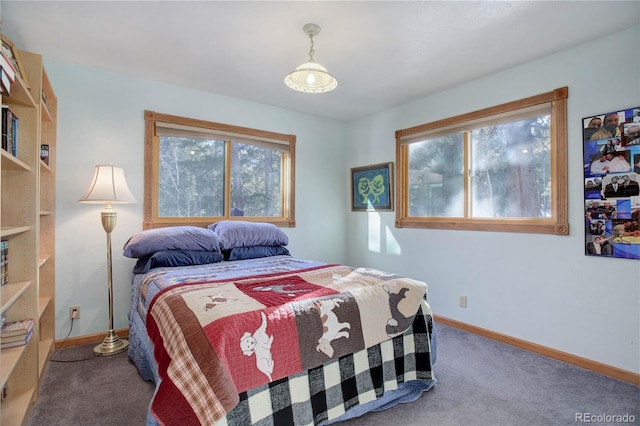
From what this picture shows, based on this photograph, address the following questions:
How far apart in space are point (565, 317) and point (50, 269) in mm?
4136

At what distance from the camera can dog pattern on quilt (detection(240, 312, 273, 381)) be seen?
1399 millimetres

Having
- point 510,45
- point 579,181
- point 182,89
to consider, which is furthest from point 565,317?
point 182,89

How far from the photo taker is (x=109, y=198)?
2557mm

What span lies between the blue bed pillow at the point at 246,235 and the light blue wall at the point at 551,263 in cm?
155

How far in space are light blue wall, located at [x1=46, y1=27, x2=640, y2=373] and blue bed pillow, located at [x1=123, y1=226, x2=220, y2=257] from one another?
502mm

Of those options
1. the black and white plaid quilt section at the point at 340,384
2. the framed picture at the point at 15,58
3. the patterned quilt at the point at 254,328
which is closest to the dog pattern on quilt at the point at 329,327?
the patterned quilt at the point at 254,328

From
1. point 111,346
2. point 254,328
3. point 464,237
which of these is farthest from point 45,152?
point 464,237

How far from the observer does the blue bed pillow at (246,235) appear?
121 inches

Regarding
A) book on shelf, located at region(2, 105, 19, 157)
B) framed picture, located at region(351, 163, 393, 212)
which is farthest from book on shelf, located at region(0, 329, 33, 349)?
framed picture, located at region(351, 163, 393, 212)

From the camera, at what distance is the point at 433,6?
6.73 feet

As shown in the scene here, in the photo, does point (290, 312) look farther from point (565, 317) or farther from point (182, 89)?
point (182, 89)

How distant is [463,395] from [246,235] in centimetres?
217

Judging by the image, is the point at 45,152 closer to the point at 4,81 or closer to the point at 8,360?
the point at 4,81
